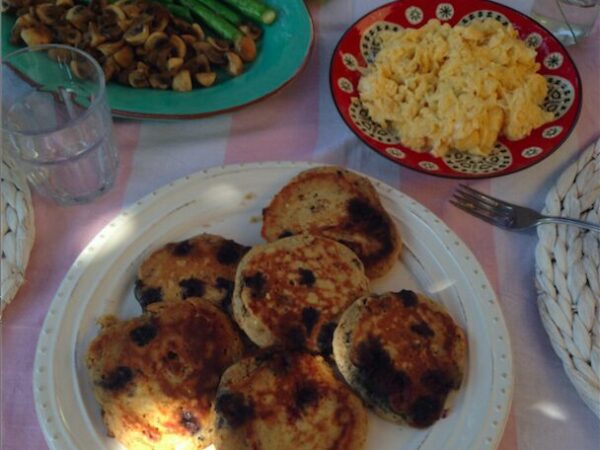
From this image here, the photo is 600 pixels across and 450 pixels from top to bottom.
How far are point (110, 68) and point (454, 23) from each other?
105 cm

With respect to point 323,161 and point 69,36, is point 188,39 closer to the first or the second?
point 69,36

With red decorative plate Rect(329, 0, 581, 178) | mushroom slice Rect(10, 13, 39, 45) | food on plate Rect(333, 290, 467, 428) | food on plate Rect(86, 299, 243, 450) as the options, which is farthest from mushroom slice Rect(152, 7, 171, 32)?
food on plate Rect(333, 290, 467, 428)

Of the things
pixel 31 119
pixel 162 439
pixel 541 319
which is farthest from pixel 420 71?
pixel 162 439

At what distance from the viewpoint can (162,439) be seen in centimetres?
116

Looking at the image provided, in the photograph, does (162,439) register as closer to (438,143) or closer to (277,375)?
(277,375)

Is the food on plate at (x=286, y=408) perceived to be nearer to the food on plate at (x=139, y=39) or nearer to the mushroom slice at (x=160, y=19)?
the food on plate at (x=139, y=39)

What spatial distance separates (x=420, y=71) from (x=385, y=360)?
93cm

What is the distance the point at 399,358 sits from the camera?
1.20m

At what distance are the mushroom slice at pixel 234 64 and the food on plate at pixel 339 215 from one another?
0.49m

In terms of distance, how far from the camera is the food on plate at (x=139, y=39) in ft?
5.87

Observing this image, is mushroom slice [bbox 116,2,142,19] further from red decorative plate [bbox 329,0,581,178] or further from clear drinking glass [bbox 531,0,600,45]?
clear drinking glass [bbox 531,0,600,45]

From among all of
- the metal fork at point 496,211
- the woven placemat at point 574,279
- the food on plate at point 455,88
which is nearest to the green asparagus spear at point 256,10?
the food on plate at point 455,88

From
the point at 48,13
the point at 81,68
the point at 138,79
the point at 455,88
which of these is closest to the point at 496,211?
the point at 455,88

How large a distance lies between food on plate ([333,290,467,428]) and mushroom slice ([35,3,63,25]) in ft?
4.23
